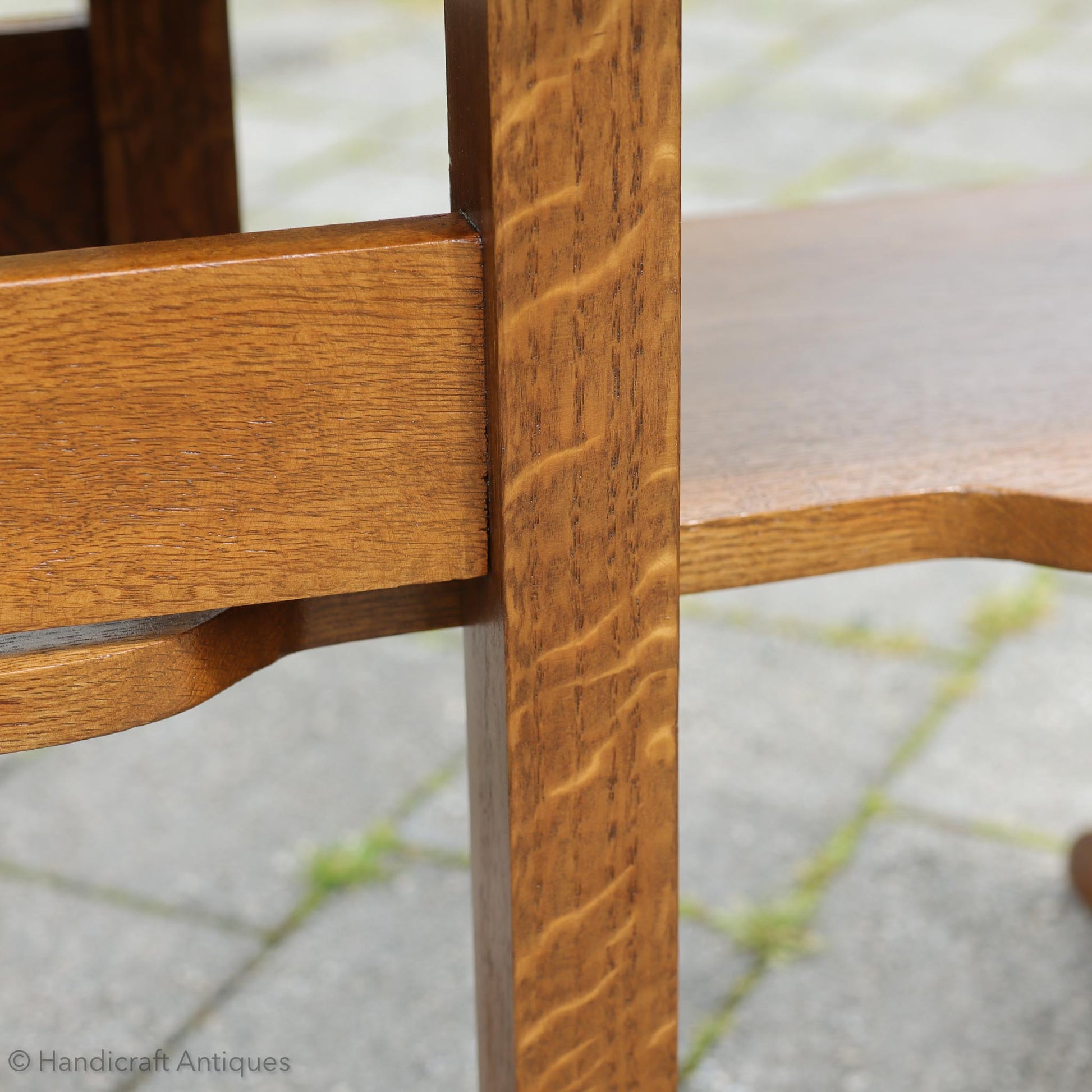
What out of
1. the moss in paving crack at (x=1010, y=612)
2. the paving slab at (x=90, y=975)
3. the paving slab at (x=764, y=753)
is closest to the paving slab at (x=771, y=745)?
the paving slab at (x=764, y=753)

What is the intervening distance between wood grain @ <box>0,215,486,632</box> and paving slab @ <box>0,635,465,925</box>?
38.1 inches

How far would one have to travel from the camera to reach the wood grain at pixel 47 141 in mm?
1134

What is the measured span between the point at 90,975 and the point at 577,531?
3.25 feet

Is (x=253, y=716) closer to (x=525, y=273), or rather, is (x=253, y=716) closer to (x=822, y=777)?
(x=822, y=777)

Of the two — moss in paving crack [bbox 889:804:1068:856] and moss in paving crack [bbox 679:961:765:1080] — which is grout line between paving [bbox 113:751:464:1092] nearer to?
moss in paving crack [bbox 679:961:765:1080]

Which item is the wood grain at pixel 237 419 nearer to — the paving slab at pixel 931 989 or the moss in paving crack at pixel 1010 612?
the paving slab at pixel 931 989

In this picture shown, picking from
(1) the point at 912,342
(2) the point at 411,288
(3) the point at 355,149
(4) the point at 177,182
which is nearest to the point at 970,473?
(1) the point at 912,342

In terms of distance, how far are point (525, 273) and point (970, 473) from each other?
28cm

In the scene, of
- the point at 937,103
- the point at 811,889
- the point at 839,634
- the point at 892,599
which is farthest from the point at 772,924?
the point at 937,103

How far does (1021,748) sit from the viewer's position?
1.65 meters

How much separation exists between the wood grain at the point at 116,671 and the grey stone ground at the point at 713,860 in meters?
0.77

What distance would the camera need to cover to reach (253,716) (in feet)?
5.68

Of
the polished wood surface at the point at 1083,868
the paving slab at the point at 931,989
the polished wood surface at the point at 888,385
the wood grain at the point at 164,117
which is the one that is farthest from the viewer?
the polished wood surface at the point at 1083,868

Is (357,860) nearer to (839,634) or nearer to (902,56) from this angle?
(839,634)
